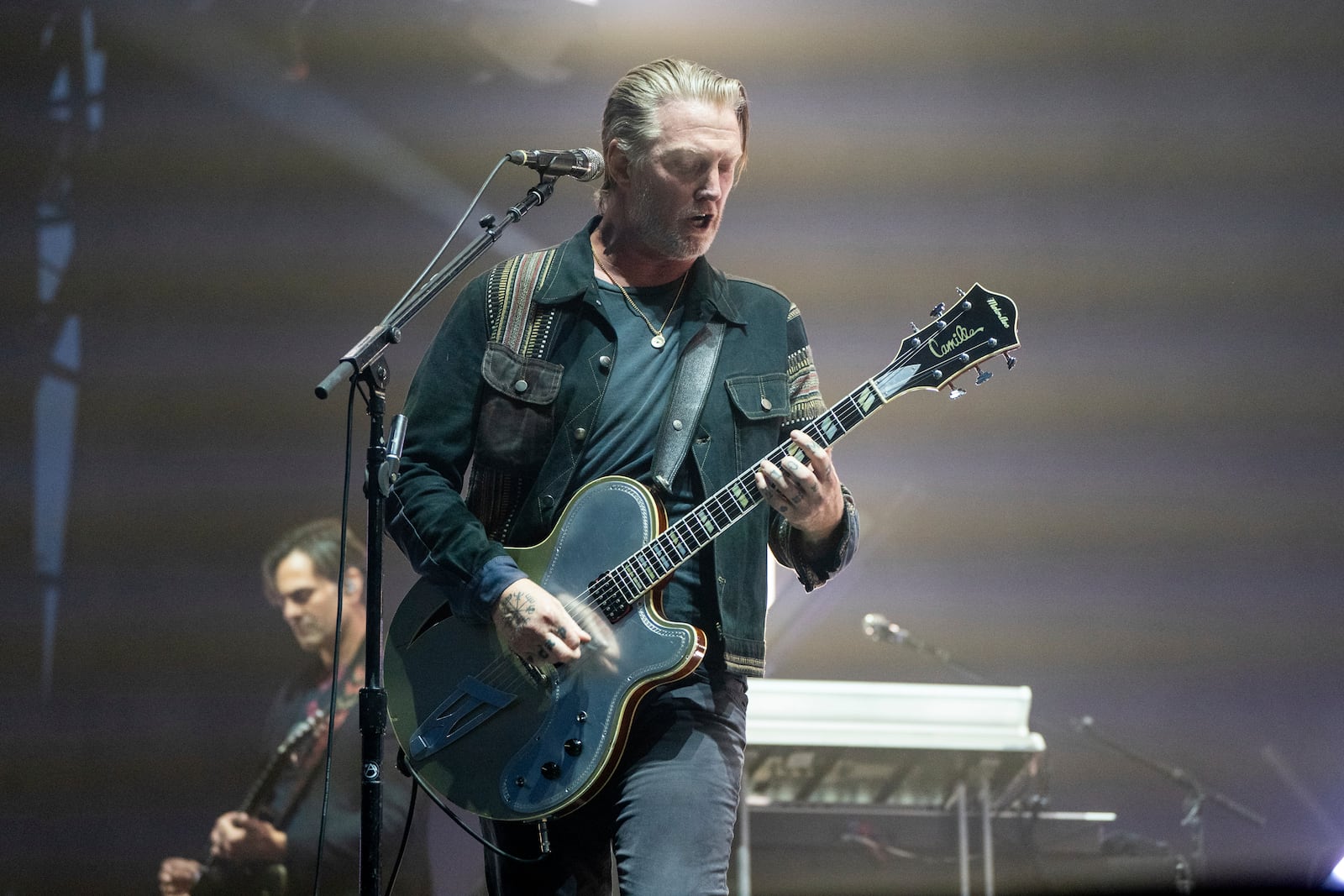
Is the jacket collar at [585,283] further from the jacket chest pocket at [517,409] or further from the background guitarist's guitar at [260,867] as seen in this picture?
the background guitarist's guitar at [260,867]

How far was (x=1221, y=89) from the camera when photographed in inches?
202

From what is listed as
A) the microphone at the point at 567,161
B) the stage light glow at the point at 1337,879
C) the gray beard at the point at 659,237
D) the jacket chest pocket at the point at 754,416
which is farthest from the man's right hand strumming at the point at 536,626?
the stage light glow at the point at 1337,879

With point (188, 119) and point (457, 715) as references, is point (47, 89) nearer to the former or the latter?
point (188, 119)

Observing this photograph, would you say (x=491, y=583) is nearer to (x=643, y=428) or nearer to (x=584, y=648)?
(x=584, y=648)

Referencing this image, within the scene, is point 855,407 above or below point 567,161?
below

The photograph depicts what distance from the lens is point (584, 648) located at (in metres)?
2.25

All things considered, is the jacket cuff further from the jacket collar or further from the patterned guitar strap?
the jacket collar

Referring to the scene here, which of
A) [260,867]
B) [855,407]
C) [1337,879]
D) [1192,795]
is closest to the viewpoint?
[855,407]

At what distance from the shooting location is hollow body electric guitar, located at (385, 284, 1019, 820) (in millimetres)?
2197

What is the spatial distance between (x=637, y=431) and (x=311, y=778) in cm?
284

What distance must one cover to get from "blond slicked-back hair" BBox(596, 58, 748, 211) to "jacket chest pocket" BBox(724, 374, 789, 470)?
1.36 ft

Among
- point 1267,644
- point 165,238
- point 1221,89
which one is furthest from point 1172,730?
point 165,238

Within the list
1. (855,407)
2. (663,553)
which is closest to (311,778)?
(663,553)

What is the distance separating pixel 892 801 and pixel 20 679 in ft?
10.3
